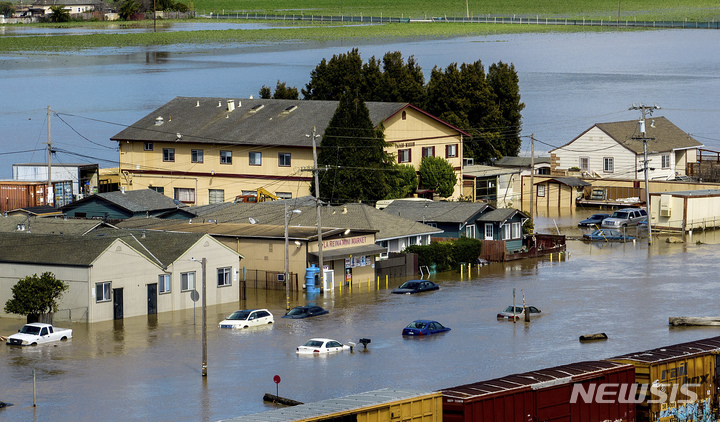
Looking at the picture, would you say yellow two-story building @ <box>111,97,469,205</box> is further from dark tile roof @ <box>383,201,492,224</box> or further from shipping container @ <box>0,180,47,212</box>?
shipping container @ <box>0,180,47,212</box>

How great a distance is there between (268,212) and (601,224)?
2790 cm

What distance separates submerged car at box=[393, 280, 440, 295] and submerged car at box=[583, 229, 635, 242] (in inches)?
925

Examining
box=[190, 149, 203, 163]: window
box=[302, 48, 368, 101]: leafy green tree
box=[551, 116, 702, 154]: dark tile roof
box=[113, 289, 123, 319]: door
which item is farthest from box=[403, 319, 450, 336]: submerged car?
box=[302, 48, 368, 101]: leafy green tree

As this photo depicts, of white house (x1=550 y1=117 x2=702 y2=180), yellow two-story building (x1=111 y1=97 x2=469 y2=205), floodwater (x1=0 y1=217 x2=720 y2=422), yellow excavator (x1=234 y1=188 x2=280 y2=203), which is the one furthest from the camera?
white house (x1=550 y1=117 x2=702 y2=180)

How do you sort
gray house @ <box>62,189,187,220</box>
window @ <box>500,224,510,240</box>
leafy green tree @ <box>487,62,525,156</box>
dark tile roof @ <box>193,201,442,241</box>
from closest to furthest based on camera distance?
dark tile roof @ <box>193,201,442,241</box> → gray house @ <box>62,189,187,220</box> → window @ <box>500,224,510,240</box> → leafy green tree @ <box>487,62,525,156</box>

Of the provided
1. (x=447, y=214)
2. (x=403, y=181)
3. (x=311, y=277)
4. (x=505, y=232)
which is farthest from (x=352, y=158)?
(x=311, y=277)

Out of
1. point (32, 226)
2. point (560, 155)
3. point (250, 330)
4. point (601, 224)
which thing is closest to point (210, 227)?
point (32, 226)

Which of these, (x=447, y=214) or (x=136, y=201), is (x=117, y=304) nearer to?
(x=136, y=201)

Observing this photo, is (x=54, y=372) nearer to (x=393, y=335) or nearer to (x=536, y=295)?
(x=393, y=335)

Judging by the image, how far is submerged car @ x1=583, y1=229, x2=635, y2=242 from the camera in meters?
83.9

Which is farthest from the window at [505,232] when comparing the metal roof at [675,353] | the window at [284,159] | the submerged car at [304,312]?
the metal roof at [675,353]

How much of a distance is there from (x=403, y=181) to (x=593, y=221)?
14.6 meters

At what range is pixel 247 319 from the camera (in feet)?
177

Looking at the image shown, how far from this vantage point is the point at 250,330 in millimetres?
53438
